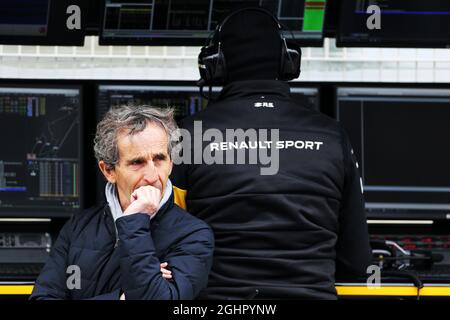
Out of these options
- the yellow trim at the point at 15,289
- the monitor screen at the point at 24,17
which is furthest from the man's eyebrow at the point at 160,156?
the monitor screen at the point at 24,17

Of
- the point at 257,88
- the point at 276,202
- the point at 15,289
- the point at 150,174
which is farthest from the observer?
the point at 15,289

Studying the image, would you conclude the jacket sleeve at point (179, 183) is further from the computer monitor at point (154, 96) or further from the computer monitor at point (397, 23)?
the computer monitor at point (397, 23)

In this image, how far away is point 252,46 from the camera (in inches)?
88.2

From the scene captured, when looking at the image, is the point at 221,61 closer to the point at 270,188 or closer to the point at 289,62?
the point at 289,62

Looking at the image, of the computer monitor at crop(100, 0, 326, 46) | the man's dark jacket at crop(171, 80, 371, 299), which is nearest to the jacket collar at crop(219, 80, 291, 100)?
the man's dark jacket at crop(171, 80, 371, 299)

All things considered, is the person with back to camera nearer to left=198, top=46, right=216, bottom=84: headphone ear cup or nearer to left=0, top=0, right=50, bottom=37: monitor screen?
left=198, top=46, right=216, bottom=84: headphone ear cup

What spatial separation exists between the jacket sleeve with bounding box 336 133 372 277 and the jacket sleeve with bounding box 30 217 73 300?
2.30 feet

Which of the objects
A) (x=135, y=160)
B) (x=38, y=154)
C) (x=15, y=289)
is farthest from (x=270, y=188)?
(x=38, y=154)

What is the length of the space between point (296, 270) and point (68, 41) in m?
1.33

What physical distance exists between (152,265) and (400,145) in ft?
5.06

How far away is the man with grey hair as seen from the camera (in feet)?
6.43

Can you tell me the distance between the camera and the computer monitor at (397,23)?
3023 millimetres

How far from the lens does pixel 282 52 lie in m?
2.27

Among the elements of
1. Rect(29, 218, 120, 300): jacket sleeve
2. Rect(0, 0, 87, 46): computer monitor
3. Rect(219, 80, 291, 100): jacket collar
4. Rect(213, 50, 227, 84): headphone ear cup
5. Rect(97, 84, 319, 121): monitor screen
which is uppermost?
Rect(0, 0, 87, 46): computer monitor
